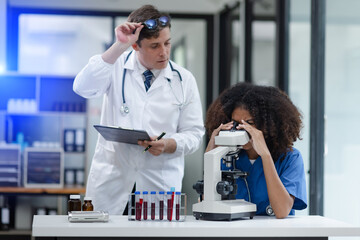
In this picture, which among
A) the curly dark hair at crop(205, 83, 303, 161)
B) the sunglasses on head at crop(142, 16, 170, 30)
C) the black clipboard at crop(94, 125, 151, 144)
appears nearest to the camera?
the curly dark hair at crop(205, 83, 303, 161)

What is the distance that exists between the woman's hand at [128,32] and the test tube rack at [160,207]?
714 mm

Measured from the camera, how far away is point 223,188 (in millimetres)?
1924

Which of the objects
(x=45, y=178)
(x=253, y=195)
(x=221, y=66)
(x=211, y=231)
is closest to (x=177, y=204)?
(x=211, y=231)

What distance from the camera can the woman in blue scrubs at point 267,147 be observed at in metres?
2.05

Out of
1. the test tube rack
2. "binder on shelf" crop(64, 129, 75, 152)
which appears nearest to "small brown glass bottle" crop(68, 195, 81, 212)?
the test tube rack

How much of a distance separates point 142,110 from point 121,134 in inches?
8.3

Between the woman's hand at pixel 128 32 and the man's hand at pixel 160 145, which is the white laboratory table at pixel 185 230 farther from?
the woman's hand at pixel 128 32

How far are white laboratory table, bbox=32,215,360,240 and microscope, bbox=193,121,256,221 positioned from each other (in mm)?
75

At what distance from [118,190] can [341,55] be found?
1668 millimetres

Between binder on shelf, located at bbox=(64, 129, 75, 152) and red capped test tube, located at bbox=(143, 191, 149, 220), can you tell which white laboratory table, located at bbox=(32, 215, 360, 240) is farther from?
binder on shelf, located at bbox=(64, 129, 75, 152)

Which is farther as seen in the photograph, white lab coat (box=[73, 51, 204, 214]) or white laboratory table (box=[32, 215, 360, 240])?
white lab coat (box=[73, 51, 204, 214])

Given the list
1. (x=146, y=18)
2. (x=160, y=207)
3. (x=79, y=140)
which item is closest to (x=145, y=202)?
(x=160, y=207)

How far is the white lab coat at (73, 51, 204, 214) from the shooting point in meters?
2.48

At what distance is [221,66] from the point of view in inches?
233
